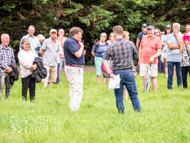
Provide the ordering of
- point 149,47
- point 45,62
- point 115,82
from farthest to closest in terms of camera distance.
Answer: point 45,62 < point 149,47 < point 115,82

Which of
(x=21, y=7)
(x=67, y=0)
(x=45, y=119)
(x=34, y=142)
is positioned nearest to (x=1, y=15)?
(x=21, y=7)

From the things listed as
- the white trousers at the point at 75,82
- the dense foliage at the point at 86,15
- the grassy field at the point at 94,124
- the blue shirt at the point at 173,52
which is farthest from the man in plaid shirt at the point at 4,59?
the dense foliage at the point at 86,15

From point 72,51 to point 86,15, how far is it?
1347 cm

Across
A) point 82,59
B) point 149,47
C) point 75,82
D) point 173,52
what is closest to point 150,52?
point 149,47

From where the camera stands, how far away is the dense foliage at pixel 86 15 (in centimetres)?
1744

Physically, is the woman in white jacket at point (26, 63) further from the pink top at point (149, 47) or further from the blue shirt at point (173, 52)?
the blue shirt at point (173, 52)

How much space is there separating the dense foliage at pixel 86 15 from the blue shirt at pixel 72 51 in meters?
9.90

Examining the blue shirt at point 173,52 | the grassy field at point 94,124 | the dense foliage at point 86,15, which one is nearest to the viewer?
the grassy field at point 94,124

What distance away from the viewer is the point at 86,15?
782 inches

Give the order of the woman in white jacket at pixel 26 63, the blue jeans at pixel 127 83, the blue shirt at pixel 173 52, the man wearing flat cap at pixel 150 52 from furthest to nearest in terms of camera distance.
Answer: the blue shirt at pixel 173 52 → the man wearing flat cap at pixel 150 52 → the woman in white jacket at pixel 26 63 → the blue jeans at pixel 127 83

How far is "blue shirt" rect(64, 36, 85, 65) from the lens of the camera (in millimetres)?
6812

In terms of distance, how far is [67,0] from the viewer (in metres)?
18.6

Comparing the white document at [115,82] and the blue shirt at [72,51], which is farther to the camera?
the blue shirt at [72,51]

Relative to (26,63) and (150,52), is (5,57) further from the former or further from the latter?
(150,52)
